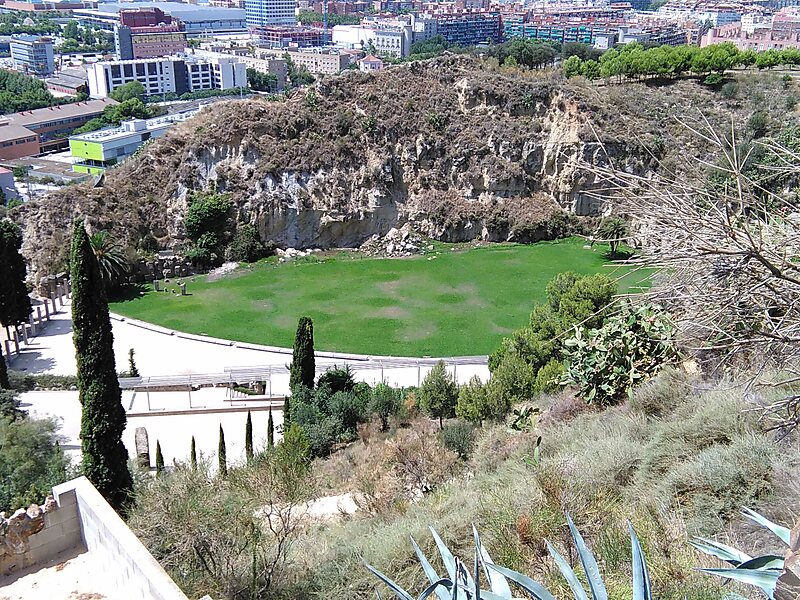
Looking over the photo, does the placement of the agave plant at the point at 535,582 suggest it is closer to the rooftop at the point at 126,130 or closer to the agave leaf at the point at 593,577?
the agave leaf at the point at 593,577

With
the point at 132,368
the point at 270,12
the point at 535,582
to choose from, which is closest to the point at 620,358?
the point at 535,582

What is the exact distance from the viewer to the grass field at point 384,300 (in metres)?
24.5

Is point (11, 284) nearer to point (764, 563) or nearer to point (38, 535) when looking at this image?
point (38, 535)

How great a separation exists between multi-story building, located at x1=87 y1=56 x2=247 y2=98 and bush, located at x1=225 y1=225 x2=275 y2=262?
62.5m

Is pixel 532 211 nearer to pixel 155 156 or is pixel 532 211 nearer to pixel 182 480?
pixel 155 156

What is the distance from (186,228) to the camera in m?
31.8

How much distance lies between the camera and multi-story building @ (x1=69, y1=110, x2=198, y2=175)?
171 ft

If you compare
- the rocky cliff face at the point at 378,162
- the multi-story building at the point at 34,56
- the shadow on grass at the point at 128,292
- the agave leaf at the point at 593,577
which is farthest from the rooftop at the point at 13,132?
the agave leaf at the point at 593,577

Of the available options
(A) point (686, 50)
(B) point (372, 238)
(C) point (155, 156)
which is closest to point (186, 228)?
(C) point (155, 156)

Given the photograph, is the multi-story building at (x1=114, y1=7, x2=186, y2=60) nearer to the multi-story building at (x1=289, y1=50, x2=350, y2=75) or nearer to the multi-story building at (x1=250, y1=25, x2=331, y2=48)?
the multi-story building at (x1=250, y1=25, x2=331, y2=48)

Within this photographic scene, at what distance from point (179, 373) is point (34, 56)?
9876cm

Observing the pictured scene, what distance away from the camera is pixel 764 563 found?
3.87m

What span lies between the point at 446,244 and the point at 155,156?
15.4 metres

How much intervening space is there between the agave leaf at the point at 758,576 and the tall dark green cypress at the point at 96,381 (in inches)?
447
